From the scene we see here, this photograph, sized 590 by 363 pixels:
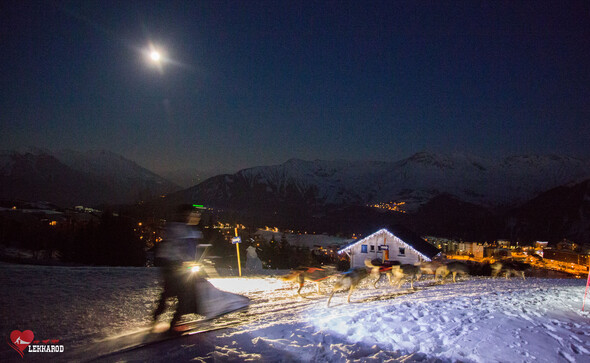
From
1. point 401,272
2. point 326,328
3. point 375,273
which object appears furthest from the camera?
point 375,273

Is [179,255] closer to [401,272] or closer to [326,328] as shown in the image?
[326,328]

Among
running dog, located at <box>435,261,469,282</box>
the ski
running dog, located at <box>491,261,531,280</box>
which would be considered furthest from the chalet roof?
the ski

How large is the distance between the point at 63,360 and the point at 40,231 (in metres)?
39.9

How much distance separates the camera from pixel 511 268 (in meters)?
20.2

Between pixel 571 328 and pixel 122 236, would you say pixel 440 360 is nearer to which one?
pixel 571 328

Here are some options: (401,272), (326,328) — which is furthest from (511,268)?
(326,328)

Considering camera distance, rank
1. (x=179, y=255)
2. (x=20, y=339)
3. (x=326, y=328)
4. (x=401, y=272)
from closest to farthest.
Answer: (x=20, y=339) < (x=326, y=328) < (x=179, y=255) < (x=401, y=272)

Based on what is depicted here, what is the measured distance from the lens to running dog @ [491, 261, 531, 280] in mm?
19719

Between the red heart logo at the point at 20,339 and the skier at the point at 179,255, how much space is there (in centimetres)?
211

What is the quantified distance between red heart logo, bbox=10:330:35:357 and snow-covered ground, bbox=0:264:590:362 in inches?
4.6

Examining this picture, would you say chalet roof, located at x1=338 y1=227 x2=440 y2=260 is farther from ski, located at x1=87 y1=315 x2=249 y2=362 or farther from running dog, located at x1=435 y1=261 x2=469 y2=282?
ski, located at x1=87 y1=315 x2=249 y2=362

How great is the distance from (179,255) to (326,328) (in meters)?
3.33

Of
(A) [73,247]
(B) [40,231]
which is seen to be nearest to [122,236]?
(A) [73,247]

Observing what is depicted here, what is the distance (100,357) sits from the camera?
4867 millimetres
